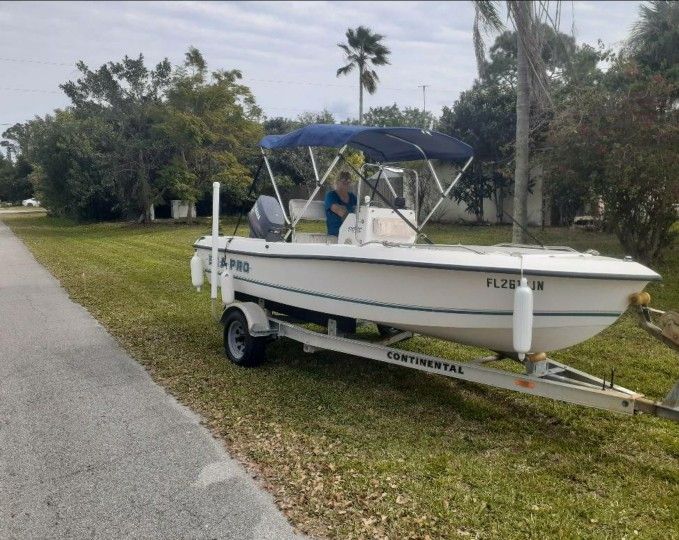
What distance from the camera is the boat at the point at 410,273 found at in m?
3.96

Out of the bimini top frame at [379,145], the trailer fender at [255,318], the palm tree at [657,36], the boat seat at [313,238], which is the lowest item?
the trailer fender at [255,318]

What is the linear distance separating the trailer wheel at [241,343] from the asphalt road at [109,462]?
89 centimetres

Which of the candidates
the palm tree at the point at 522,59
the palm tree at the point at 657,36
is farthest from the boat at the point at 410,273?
the palm tree at the point at 657,36

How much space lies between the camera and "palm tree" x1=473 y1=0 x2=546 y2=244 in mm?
9227

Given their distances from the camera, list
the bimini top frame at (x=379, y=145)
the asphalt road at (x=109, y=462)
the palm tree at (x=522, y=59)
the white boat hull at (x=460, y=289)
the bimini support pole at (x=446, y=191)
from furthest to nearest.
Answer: the palm tree at (x=522, y=59)
the bimini support pole at (x=446, y=191)
the bimini top frame at (x=379, y=145)
the white boat hull at (x=460, y=289)
the asphalt road at (x=109, y=462)

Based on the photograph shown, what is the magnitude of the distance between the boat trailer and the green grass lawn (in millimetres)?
353

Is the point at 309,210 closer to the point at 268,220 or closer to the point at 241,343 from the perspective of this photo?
the point at 268,220

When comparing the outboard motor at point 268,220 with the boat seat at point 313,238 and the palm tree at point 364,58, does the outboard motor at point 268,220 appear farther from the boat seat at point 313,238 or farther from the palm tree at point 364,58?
the palm tree at point 364,58

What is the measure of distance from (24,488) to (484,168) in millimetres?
22236

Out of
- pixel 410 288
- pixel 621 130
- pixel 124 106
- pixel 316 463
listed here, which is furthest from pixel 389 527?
pixel 124 106

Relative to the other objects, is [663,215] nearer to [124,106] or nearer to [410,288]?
[410,288]

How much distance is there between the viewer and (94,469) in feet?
12.4

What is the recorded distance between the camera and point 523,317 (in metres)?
3.75

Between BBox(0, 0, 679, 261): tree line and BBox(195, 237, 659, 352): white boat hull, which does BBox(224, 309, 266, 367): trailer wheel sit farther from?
BBox(0, 0, 679, 261): tree line
